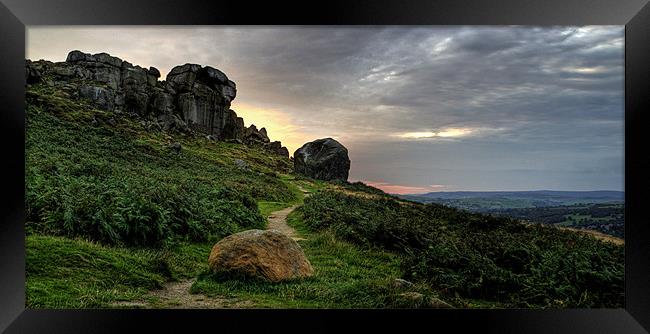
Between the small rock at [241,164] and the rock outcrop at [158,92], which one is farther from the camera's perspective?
the rock outcrop at [158,92]

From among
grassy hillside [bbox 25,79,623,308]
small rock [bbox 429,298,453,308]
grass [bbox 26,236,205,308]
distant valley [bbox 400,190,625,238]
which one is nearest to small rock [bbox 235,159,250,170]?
grassy hillside [bbox 25,79,623,308]

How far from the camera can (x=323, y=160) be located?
54.2ft

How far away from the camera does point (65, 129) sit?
755 inches

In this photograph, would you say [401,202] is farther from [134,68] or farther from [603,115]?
[134,68]

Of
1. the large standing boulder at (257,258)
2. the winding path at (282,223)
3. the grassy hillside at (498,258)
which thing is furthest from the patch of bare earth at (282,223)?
the large standing boulder at (257,258)

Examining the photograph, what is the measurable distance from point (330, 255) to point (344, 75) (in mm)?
5420

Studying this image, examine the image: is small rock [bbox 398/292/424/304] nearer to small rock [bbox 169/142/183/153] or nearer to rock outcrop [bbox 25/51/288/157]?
rock outcrop [bbox 25/51/288/157]

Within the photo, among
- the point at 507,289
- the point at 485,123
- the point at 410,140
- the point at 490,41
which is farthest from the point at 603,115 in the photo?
the point at 507,289

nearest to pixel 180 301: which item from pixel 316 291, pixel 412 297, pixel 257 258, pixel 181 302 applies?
pixel 181 302

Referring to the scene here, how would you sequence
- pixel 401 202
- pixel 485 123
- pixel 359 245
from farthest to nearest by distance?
pixel 401 202 → pixel 485 123 → pixel 359 245

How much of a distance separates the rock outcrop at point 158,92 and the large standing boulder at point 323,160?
5.58 m

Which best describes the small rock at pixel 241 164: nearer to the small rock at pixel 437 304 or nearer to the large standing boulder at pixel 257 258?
the large standing boulder at pixel 257 258

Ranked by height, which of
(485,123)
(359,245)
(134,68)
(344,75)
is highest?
(134,68)
